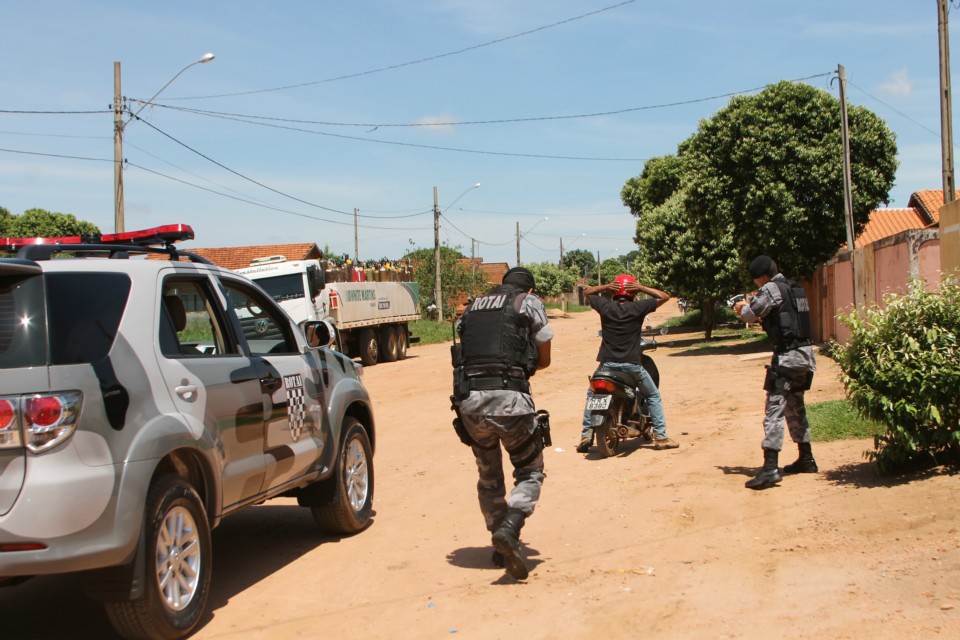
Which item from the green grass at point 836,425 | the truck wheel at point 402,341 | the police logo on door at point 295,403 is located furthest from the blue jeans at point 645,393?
the truck wheel at point 402,341

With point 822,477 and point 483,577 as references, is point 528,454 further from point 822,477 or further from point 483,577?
point 822,477

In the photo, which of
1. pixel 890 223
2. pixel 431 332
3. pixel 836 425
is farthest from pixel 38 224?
pixel 836 425

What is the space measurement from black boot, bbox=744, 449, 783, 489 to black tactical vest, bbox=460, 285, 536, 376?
2743 mm

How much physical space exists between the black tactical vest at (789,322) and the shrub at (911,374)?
511 mm

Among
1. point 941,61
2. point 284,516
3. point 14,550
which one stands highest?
point 941,61

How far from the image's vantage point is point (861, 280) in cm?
1920

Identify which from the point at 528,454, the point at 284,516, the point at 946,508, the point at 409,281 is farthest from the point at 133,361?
the point at 409,281

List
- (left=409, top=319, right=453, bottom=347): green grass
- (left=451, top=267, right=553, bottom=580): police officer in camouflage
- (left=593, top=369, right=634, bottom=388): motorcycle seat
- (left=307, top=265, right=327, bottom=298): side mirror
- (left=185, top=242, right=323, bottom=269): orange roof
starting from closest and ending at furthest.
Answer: (left=451, top=267, right=553, bottom=580): police officer in camouflage
(left=593, top=369, right=634, bottom=388): motorcycle seat
(left=307, top=265, right=327, bottom=298): side mirror
(left=409, top=319, right=453, bottom=347): green grass
(left=185, top=242, right=323, bottom=269): orange roof

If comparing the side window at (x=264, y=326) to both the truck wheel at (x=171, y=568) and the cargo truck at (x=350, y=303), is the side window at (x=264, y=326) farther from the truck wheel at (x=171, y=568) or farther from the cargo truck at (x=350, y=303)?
the cargo truck at (x=350, y=303)

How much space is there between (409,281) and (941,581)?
2856cm

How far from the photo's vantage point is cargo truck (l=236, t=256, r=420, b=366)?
2330cm

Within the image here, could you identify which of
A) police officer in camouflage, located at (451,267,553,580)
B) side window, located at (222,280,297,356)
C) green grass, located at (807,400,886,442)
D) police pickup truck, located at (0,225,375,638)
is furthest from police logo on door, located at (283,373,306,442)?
green grass, located at (807,400,886,442)

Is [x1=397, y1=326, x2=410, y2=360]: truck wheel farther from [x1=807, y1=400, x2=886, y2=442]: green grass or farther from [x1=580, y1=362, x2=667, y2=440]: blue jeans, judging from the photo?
[x1=580, y1=362, x2=667, y2=440]: blue jeans

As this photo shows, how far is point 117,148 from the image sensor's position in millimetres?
20734
